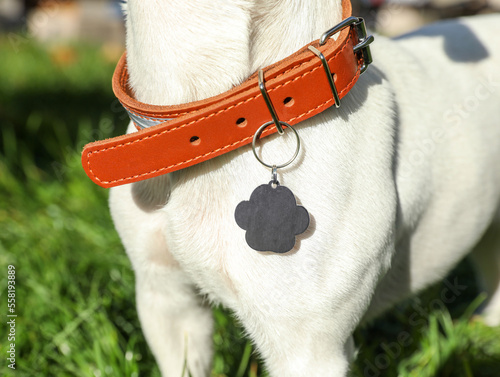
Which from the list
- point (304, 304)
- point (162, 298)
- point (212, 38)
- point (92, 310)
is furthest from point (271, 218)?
point (92, 310)

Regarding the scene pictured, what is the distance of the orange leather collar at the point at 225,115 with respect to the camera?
2.99 ft

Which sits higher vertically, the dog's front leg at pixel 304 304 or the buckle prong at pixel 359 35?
the buckle prong at pixel 359 35

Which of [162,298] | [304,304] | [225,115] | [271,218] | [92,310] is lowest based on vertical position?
[92,310]

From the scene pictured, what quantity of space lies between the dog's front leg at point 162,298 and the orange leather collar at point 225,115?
0.68 feet

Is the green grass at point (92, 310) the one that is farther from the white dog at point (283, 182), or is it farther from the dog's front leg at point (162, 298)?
the white dog at point (283, 182)

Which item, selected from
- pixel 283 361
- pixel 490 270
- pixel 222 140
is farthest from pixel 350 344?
pixel 490 270

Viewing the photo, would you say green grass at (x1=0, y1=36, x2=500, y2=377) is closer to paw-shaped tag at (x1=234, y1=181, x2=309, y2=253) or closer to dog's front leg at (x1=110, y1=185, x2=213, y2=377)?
dog's front leg at (x1=110, y1=185, x2=213, y2=377)

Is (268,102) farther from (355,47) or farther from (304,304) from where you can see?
(304,304)

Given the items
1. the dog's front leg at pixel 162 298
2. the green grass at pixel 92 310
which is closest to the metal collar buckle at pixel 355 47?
A: the dog's front leg at pixel 162 298

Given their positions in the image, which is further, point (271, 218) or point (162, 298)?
point (162, 298)

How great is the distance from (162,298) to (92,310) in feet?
1.91

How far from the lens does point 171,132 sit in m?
0.93

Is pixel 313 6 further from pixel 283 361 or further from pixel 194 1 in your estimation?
pixel 283 361

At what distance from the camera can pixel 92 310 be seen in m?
1.77
